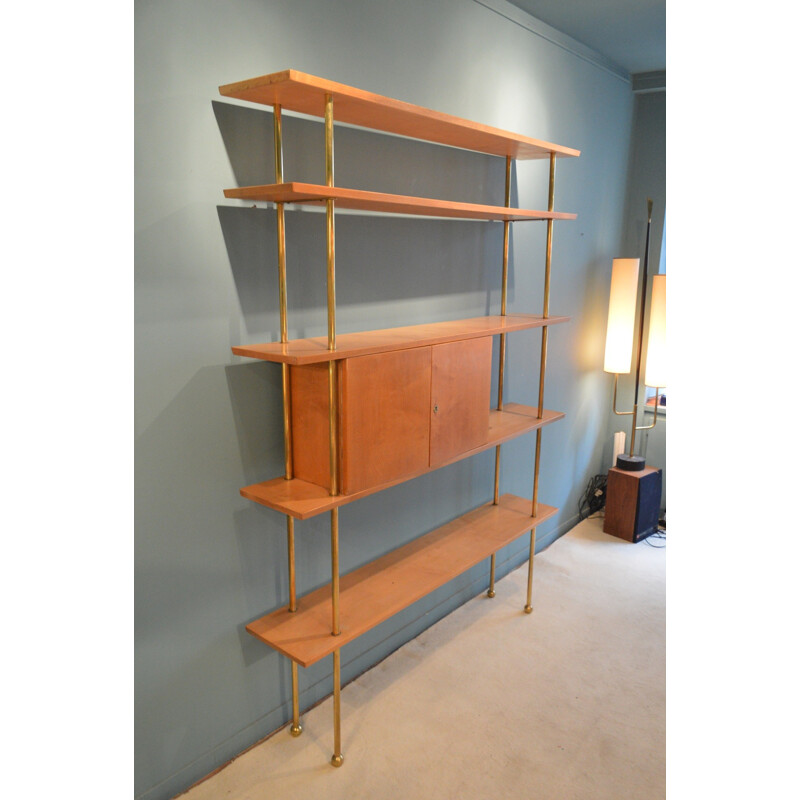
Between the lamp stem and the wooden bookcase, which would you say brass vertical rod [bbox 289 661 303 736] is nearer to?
the wooden bookcase

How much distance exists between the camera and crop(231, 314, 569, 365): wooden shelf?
5.75 ft

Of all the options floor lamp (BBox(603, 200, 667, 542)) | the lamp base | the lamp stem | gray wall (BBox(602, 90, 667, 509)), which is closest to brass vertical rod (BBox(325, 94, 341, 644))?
floor lamp (BBox(603, 200, 667, 542))

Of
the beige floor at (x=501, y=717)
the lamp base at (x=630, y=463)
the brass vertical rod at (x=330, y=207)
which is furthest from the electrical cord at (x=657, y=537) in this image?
the brass vertical rod at (x=330, y=207)

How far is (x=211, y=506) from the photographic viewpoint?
1934mm

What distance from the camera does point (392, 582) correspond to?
237cm

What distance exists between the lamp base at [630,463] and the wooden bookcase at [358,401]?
174 centimetres

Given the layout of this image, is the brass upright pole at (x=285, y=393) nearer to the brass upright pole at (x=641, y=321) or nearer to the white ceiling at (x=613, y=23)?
the white ceiling at (x=613, y=23)

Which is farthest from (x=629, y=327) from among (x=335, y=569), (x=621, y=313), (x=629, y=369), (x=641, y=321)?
(x=335, y=569)

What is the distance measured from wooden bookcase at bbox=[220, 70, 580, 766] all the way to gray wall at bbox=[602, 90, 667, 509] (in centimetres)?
184

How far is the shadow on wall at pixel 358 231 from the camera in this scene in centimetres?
189

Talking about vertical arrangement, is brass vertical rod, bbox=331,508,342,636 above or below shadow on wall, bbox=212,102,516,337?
below

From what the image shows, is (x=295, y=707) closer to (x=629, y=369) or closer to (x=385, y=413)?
(x=385, y=413)

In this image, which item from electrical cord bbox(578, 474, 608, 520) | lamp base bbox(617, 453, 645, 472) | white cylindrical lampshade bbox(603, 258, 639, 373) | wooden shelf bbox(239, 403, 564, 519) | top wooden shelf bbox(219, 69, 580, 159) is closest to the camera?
top wooden shelf bbox(219, 69, 580, 159)
